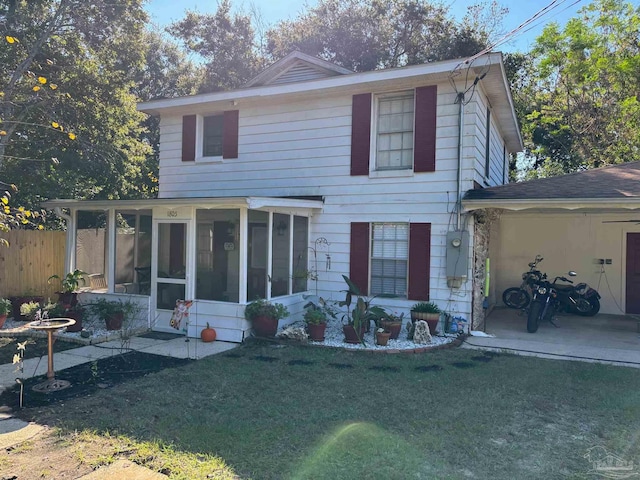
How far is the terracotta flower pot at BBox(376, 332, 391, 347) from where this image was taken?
7.32 meters

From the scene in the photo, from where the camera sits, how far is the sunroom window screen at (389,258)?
8.66m

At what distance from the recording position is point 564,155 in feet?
67.1

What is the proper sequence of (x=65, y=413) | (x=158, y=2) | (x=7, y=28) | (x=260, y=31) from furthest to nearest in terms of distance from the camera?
(x=260, y=31), (x=158, y=2), (x=7, y=28), (x=65, y=413)

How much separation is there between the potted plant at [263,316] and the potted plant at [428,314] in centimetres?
236

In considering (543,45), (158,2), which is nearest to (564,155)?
(543,45)

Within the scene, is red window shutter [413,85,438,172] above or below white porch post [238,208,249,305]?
above

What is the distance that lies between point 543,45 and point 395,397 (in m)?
17.5

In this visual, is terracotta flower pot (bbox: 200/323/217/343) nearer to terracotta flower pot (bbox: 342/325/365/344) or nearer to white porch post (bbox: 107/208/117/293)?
terracotta flower pot (bbox: 342/325/365/344)

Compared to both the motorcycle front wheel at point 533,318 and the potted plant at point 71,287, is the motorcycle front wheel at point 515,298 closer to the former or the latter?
the motorcycle front wheel at point 533,318

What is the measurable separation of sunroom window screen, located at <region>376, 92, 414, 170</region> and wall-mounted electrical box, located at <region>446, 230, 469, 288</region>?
1690 millimetres

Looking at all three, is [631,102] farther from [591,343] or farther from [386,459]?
[386,459]

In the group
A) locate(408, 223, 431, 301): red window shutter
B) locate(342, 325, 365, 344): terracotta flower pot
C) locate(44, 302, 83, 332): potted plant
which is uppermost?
locate(408, 223, 431, 301): red window shutter

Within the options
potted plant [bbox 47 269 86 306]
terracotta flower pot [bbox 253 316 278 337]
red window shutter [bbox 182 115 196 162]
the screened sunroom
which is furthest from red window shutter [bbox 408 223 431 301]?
potted plant [bbox 47 269 86 306]

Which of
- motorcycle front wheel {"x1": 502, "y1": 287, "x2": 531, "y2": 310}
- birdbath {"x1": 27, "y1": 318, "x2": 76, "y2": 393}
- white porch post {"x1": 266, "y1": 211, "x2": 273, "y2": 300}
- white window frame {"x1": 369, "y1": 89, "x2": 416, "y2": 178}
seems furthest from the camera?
motorcycle front wheel {"x1": 502, "y1": 287, "x2": 531, "y2": 310}
